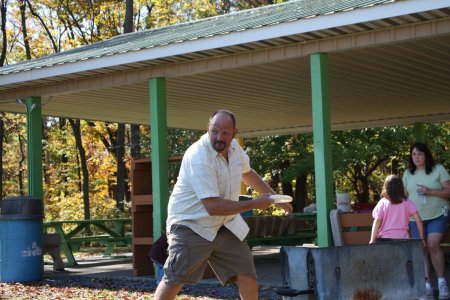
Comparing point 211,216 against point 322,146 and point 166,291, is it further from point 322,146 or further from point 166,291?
point 322,146

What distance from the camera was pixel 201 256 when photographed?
5.46 m

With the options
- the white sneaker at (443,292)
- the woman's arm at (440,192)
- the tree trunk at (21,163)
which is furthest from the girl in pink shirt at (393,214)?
the tree trunk at (21,163)

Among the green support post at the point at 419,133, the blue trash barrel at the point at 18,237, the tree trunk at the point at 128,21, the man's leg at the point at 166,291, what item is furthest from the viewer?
the tree trunk at the point at 128,21

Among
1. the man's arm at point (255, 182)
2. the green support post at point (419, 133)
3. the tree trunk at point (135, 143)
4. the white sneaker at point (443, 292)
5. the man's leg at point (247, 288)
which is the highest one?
the tree trunk at point (135, 143)

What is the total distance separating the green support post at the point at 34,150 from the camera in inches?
507

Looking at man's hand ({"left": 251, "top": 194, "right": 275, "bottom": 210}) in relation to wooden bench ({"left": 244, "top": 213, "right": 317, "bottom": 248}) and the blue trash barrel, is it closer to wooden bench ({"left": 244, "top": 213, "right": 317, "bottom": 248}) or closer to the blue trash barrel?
the blue trash barrel

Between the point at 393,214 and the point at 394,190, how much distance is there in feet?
0.80

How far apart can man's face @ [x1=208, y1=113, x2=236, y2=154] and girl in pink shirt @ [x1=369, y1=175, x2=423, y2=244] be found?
3.12 m

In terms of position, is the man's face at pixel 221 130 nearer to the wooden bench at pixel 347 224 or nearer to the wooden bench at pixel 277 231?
the wooden bench at pixel 347 224

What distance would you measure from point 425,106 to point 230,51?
7.99m

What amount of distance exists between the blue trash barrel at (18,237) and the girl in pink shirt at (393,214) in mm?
5688

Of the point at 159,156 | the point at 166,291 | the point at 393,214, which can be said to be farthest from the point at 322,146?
the point at 166,291

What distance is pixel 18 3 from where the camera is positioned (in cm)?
3041

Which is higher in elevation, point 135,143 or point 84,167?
point 135,143
